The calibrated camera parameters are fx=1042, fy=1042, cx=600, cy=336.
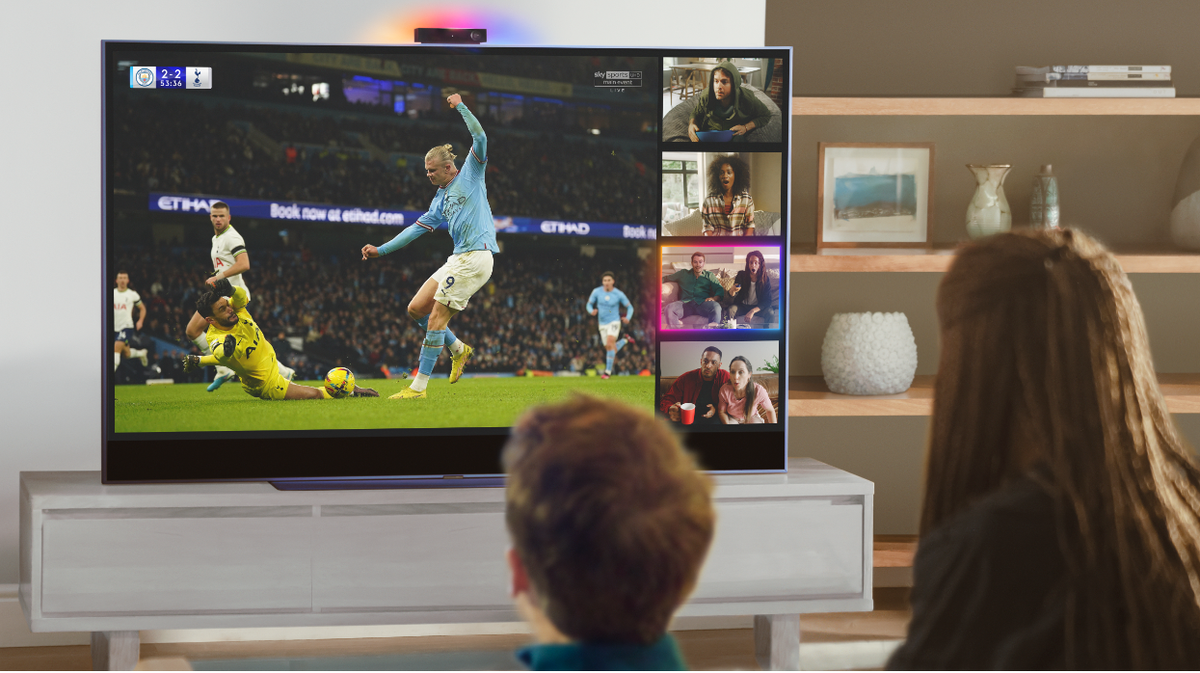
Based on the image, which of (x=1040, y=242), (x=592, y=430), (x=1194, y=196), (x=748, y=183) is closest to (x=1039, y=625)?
(x=1040, y=242)

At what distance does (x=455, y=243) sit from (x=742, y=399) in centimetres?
96

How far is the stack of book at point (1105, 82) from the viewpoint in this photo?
3334 mm

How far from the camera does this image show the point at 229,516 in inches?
110

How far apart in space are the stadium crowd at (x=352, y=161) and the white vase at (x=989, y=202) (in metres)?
1.20

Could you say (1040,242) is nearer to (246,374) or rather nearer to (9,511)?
(246,374)

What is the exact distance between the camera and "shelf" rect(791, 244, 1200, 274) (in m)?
3.26

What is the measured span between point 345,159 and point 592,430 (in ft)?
7.07

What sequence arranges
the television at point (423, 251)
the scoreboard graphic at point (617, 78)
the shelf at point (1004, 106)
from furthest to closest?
the shelf at point (1004, 106) < the scoreboard graphic at point (617, 78) < the television at point (423, 251)

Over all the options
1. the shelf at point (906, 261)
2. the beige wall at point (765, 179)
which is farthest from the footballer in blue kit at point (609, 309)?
the shelf at point (906, 261)

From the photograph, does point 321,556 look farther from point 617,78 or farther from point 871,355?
point 871,355

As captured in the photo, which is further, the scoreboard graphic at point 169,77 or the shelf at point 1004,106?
the shelf at point 1004,106

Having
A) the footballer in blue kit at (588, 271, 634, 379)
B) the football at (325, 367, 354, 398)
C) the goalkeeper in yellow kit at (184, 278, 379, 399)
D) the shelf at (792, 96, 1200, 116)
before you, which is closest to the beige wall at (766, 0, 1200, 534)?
the shelf at (792, 96, 1200, 116)

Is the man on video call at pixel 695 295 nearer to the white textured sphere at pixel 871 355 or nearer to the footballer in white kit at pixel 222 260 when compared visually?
the white textured sphere at pixel 871 355

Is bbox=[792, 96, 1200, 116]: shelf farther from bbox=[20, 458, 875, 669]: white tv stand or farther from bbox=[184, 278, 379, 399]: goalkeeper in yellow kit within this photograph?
bbox=[184, 278, 379, 399]: goalkeeper in yellow kit
